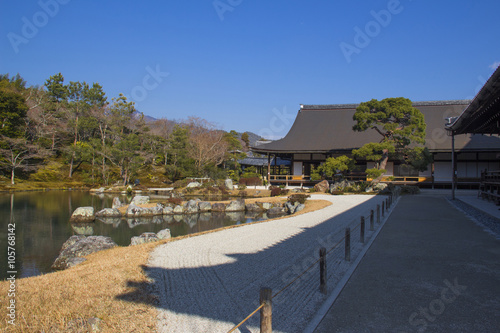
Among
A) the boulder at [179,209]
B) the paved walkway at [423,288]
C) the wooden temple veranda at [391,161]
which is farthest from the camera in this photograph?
the wooden temple veranda at [391,161]

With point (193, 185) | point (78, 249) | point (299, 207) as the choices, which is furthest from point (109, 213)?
point (193, 185)

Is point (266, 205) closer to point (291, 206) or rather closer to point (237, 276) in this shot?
point (291, 206)

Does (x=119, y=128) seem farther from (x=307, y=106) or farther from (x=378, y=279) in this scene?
(x=378, y=279)

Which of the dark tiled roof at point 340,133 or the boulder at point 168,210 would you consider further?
the dark tiled roof at point 340,133

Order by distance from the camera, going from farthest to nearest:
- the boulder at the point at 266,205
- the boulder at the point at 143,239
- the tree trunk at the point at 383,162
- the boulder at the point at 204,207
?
the tree trunk at the point at 383,162, the boulder at the point at 266,205, the boulder at the point at 204,207, the boulder at the point at 143,239

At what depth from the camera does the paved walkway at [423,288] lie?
3.71m

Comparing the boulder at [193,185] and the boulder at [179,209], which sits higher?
the boulder at [193,185]

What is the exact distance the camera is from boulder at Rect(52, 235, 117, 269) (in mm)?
8055

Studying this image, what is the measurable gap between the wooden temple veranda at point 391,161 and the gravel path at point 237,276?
17.2 m

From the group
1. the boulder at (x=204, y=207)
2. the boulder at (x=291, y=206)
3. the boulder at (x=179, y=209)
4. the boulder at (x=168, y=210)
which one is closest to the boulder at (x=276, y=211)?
the boulder at (x=291, y=206)

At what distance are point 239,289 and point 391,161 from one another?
2459 cm

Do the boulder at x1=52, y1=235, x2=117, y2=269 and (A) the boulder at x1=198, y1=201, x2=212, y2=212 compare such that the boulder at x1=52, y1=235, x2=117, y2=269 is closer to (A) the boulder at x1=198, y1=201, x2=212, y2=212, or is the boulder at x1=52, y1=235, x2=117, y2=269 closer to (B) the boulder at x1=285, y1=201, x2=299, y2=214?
(A) the boulder at x1=198, y1=201, x2=212, y2=212

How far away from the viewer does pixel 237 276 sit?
5.51 m

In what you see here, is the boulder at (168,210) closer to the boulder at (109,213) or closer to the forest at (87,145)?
the boulder at (109,213)
